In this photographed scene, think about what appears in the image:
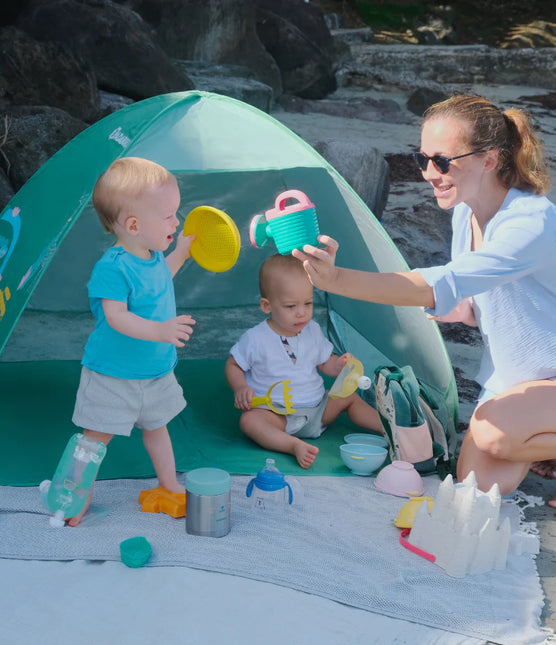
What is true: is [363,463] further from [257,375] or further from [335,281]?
[335,281]

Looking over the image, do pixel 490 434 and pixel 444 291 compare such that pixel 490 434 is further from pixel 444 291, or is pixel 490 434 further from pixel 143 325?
pixel 143 325

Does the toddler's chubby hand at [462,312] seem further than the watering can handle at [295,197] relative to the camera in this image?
Yes

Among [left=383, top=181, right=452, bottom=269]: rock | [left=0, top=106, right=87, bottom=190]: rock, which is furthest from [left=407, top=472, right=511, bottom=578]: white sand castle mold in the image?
[left=0, top=106, right=87, bottom=190]: rock

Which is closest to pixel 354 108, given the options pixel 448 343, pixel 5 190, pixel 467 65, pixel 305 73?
pixel 305 73

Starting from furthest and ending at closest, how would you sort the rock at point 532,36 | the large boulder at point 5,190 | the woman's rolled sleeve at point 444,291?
the rock at point 532,36 < the large boulder at point 5,190 < the woman's rolled sleeve at point 444,291

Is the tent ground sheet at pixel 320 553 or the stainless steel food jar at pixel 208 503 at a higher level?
the stainless steel food jar at pixel 208 503

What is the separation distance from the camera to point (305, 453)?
7.39ft

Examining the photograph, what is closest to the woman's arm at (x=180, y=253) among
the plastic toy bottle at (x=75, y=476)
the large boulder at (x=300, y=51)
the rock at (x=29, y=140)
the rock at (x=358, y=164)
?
the plastic toy bottle at (x=75, y=476)

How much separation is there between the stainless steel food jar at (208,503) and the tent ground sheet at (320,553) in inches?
→ 0.9

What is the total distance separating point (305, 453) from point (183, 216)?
124cm

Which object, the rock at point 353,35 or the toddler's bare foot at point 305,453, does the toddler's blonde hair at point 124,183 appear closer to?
the toddler's bare foot at point 305,453

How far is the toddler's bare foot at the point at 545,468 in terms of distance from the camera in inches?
89.5

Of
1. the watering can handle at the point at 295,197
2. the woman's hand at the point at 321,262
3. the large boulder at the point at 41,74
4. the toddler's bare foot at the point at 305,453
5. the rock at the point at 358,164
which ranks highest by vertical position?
the watering can handle at the point at 295,197

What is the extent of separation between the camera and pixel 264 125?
97.1 inches
